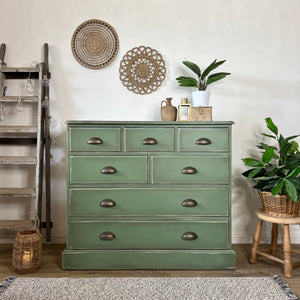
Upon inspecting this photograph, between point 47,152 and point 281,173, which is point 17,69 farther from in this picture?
point 281,173

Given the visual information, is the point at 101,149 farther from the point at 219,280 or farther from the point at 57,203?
the point at 219,280

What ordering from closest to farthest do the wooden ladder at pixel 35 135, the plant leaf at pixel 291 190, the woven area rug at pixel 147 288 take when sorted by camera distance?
the woven area rug at pixel 147 288 < the plant leaf at pixel 291 190 < the wooden ladder at pixel 35 135

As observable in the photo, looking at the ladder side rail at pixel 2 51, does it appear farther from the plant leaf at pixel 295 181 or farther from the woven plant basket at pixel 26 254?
the plant leaf at pixel 295 181

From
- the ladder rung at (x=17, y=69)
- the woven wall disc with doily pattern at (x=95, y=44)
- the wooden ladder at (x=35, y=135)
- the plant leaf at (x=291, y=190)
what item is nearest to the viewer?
the plant leaf at (x=291, y=190)

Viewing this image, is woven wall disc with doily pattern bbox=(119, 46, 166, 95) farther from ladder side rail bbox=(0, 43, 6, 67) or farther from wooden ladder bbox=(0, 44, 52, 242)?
ladder side rail bbox=(0, 43, 6, 67)

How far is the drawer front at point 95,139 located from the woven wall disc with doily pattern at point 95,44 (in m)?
0.87

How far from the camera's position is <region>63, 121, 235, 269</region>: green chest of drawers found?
2.19 m

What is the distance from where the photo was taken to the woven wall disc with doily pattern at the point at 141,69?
2.77 m

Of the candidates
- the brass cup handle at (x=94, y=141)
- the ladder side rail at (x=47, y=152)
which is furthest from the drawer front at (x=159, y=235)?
the ladder side rail at (x=47, y=152)

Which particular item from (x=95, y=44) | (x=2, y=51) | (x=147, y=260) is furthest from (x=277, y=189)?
(x=2, y=51)

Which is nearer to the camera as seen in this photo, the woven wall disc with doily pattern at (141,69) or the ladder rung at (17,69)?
the ladder rung at (17,69)

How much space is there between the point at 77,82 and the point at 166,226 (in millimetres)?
1566

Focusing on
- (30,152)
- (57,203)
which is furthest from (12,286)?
(30,152)

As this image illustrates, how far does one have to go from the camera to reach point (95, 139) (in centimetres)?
217
